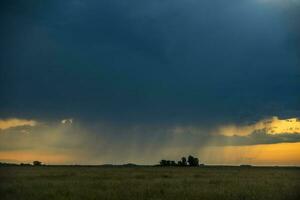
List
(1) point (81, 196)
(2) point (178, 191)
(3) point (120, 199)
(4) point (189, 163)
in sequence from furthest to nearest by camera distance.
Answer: (4) point (189, 163) → (2) point (178, 191) → (1) point (81, 196) → (3) point (120, 199)

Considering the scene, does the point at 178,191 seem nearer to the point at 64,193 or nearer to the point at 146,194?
the point at 146,194

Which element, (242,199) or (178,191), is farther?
(178,191)

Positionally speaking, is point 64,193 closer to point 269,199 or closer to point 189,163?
point 269,199

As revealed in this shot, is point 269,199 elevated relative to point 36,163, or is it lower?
lower

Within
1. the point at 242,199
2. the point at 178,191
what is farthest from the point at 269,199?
the point at 178,191

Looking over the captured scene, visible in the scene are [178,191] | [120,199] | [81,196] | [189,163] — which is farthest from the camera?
[189,163]

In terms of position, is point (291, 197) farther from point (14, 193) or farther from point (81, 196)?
point (14, 193)

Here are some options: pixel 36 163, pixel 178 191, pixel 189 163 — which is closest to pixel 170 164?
pixel 189 163

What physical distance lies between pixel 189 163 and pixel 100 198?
104276mm

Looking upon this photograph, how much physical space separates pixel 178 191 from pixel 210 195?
2.27m

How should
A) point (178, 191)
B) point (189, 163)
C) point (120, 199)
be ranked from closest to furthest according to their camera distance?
point (120, 199)
point (178, 191)
point (189, 163)

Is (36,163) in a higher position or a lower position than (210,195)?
higher

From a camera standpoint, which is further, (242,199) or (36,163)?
(36,163)

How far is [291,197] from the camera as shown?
82.3 ft
